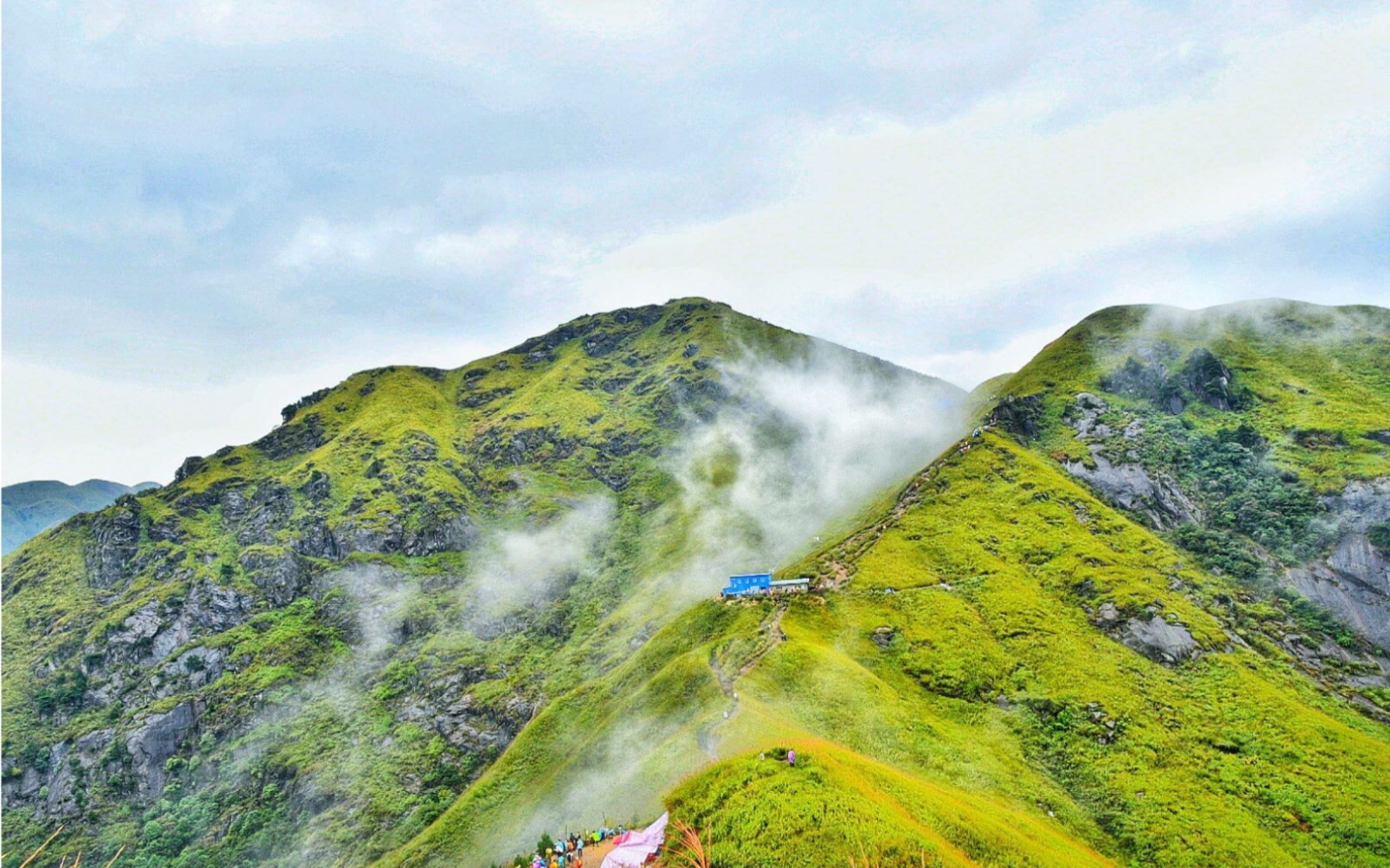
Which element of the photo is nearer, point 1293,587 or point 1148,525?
point 1293,587

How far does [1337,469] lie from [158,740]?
242 metres

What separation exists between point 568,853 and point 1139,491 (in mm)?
112194

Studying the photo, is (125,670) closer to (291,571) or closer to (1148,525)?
(291,571)

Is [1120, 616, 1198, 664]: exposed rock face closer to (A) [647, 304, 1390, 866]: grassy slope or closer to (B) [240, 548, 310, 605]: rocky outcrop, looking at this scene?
(A) [647, 304, 1390, 866]: grassy slope

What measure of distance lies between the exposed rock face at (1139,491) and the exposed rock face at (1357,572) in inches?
704

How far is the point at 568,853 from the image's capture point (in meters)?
44.7

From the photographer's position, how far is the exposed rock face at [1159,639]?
238 ft

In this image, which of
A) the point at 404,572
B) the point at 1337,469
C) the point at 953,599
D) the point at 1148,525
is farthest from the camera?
the point at 404,572

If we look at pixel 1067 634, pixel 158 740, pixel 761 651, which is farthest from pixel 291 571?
pixel 1067 634

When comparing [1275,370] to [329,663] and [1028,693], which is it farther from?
[329,663]

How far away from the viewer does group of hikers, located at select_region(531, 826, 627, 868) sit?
42562 mm

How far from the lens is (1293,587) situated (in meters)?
84.3

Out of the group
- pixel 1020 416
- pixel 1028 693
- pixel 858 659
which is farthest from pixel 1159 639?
pixel 1020 416

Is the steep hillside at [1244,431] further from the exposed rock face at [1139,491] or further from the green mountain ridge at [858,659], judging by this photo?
the green mountain ridge at [858,659]
